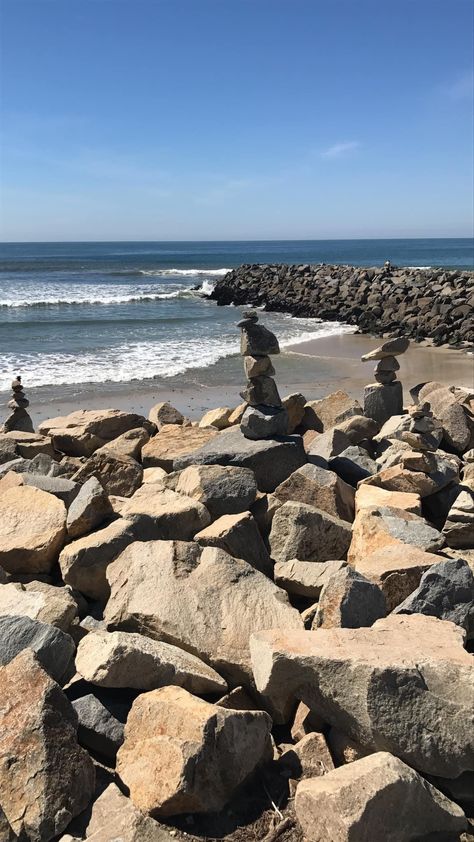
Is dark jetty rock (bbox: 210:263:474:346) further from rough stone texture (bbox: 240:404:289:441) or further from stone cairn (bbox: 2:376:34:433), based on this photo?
rough stone texture (bbox: 240:404:289:441)

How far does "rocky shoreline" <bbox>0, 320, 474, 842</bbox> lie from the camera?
2801 millimetres

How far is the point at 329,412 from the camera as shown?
8.30 meters

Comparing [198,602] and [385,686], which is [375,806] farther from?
[198,602]

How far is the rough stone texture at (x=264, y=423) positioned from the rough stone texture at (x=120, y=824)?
3885 mm

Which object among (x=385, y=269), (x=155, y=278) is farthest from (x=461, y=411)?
(x=155, y=278)

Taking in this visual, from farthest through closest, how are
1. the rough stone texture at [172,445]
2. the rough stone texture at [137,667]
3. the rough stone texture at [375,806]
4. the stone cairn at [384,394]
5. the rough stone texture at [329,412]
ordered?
1. the stone cairn at [384,394]
2. the rough stone texture at [329,412]
3. the rough stone texture at [172,445]
4. the rough stone texture at [137,667]
5. the rough stone texture at [375,806]

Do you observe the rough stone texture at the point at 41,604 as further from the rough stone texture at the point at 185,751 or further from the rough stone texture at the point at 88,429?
the rough stone texture at the point at 88,429

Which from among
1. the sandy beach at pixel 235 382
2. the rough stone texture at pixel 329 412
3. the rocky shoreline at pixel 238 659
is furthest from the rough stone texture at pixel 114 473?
the sandy beach at pixel 235 382

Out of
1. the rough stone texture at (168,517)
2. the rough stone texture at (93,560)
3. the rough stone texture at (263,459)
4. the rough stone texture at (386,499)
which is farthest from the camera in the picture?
the rough stone texture at (263,459)

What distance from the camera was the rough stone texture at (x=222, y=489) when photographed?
5.09 meters

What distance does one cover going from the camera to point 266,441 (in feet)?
20.7

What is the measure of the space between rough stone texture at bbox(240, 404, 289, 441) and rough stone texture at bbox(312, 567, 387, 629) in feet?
9.38

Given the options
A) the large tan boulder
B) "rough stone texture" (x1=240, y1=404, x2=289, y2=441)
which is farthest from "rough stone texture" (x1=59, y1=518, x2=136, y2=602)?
"rough stone texture" (x1=240, y1=404, x2=289, y2=441)

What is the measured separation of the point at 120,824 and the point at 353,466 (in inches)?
157
